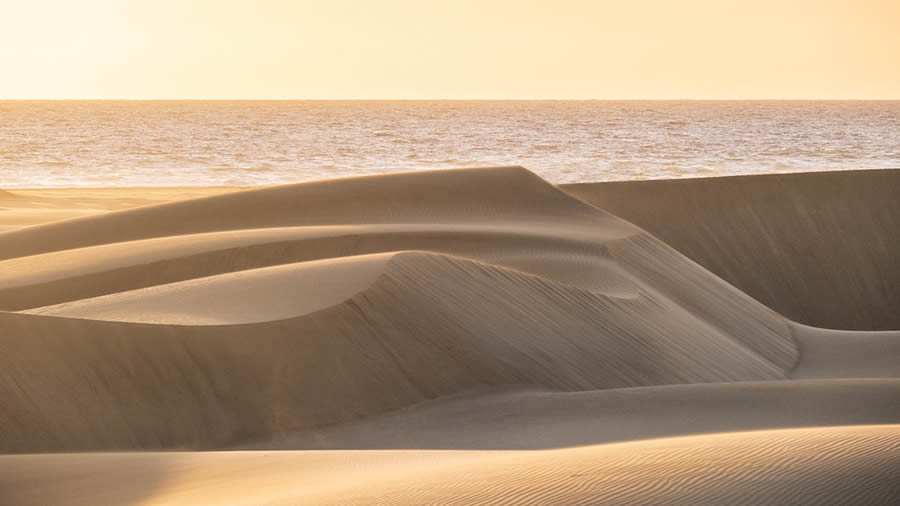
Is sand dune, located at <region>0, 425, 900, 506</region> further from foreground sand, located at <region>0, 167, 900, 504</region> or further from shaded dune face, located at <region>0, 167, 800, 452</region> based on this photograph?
shaded dune face, located at <region>0, 167, 800, 452</region>

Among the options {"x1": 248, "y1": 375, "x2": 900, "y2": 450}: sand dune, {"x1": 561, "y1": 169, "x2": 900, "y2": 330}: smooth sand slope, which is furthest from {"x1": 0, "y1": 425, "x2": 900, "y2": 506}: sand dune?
{"x1": 561, "y1": 169, "x2": 900, "y2": 330}: smooth sand slope

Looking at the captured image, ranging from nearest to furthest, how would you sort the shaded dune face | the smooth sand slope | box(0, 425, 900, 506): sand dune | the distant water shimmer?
box(0, 425, 900, 506): sand dune < the shaded dune face < the smooth sand slope < the distant water shimmer

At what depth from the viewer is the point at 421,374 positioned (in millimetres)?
6117

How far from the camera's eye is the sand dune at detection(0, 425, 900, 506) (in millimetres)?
2629

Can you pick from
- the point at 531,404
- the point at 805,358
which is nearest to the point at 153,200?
the point at 805,358

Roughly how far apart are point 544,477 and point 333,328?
11.7 feet

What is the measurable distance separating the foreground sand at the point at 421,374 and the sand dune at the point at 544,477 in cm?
1

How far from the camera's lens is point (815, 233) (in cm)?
1543

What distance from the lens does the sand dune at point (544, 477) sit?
8.63 ft

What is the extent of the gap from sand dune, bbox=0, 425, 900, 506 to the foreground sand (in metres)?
0.01

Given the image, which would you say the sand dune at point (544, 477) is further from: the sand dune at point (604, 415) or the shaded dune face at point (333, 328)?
the shaded dune face at point (333, 328)

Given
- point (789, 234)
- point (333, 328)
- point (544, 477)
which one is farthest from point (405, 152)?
point (544, 477)

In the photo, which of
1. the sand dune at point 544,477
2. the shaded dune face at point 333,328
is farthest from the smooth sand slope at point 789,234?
the sand dune at point 544,477

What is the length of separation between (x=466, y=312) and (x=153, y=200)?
628 inches
